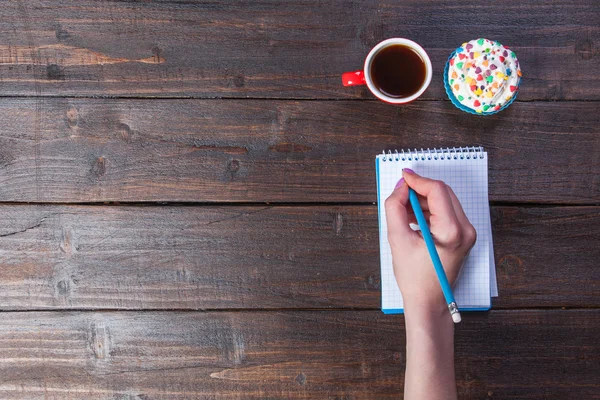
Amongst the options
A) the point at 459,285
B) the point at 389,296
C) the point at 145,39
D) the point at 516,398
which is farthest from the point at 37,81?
the point at 516,398

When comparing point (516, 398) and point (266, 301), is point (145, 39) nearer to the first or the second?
point (266, 301)

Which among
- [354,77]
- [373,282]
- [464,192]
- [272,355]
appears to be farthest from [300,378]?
[354,77]

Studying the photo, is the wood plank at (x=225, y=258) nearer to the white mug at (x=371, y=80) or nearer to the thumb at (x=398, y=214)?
the thumb at (x=398, y=214)

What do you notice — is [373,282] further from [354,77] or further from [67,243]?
[67,243]

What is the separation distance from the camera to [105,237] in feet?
3.26

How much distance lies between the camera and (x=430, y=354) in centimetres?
87

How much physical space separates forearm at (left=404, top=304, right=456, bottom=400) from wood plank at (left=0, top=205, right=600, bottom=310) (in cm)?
13

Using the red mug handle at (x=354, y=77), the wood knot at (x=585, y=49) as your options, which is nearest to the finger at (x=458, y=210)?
the red mug handle at (x=354, y=77)

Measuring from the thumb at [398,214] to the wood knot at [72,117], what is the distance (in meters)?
0.62

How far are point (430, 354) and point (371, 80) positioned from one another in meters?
0.50

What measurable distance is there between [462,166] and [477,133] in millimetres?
76

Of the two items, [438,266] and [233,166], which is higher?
[233,166]

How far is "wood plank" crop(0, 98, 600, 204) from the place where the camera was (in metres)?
0.98

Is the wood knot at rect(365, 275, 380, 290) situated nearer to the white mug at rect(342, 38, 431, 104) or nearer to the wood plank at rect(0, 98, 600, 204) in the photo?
the wood plank at rect(0, 98, 600, 204)
